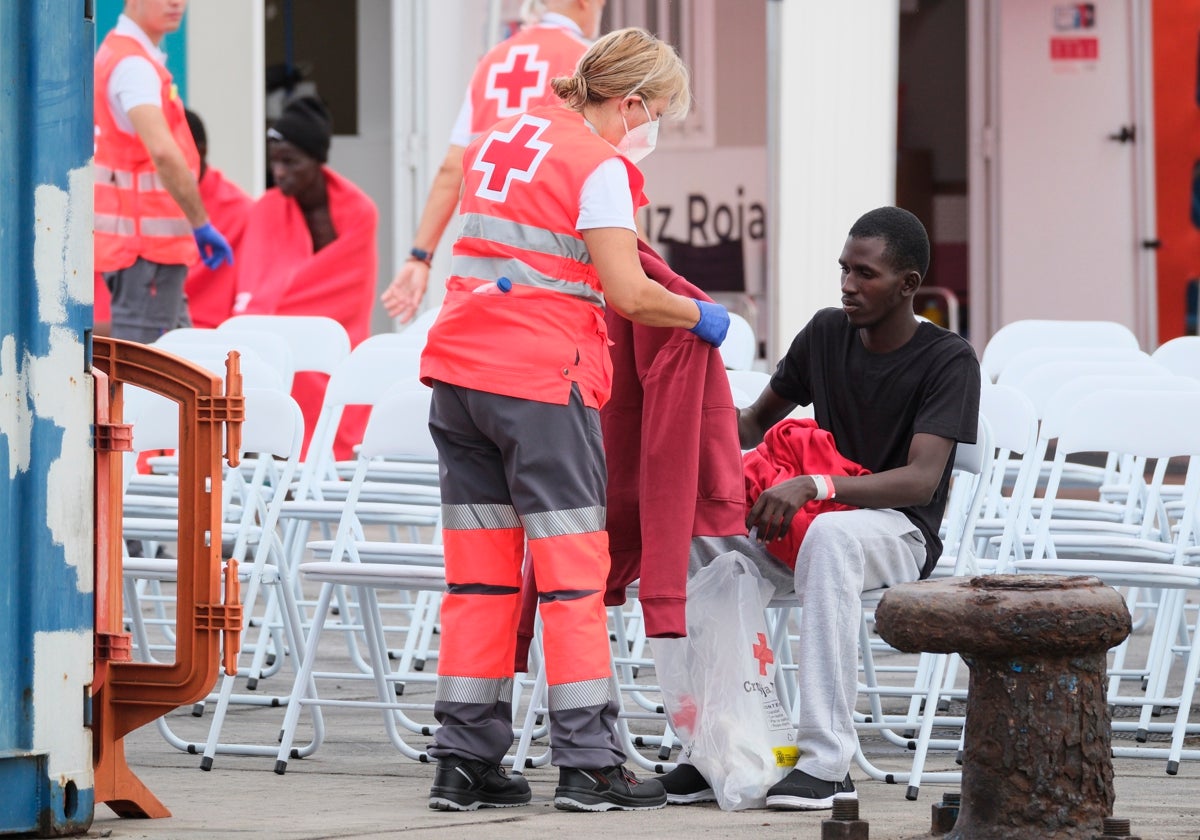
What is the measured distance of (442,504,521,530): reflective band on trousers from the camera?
4.78 meters

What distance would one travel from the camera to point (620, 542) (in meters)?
5.00

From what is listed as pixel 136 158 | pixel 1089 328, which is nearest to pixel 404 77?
pixel 136 158

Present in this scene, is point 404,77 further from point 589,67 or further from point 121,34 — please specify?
point 589,67

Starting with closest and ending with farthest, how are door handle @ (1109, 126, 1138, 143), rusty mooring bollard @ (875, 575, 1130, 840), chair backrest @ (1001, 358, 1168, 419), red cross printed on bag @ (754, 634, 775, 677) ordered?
rusty mooring bollard @ (875, 575, 1130, 840)
red cross printed on bag @ (754, 634, 775, 677)
chair backrest @ (1001, 358, 1168, 419)
door handle @ (1109, 126, 1138, 143)

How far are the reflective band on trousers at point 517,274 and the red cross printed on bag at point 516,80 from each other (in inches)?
108

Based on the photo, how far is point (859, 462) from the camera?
516cm

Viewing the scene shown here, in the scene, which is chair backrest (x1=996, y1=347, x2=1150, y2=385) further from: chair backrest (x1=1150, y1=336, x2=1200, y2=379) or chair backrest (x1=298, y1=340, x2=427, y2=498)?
chair backrest (x1=298, y1=340, x2=427, y2=498)

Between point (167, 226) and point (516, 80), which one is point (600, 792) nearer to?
point (516, 80)

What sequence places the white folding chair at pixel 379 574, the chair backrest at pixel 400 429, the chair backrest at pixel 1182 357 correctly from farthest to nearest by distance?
1. the chair backrest at pixel 1182 357
2. the chair backrest at pixel 400 429
3. the white folding chair at pixel 379 574

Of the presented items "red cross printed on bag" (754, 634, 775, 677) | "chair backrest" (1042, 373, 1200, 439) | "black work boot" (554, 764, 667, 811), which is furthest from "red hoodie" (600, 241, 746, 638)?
"chair backrest" (1042, 373, 1200, 439)

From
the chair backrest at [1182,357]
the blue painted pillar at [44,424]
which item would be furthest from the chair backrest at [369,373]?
the chair backrest at [1182,357]

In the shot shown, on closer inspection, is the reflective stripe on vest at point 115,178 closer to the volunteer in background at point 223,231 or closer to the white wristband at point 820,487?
the volunteer in background at point 223,231

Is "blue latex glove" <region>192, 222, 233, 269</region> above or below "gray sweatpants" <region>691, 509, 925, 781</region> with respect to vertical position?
above

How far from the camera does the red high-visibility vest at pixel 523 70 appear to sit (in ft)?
24.2
